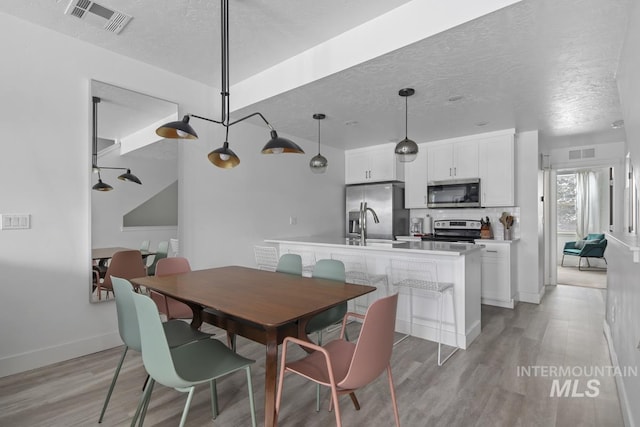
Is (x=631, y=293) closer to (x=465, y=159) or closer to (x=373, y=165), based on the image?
(x=465, y=159)

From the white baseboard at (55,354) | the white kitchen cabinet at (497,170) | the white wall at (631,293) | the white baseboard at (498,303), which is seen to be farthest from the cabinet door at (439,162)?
the white baseboard at (55,354)

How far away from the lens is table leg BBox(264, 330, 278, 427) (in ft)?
5.04

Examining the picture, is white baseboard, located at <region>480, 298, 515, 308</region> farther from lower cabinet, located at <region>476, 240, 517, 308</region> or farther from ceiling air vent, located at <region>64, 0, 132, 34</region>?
ceiling air vent, located at <region>64, 0, 132, 34</region>

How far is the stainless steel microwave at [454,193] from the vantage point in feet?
16.0

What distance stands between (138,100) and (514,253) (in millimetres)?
5044

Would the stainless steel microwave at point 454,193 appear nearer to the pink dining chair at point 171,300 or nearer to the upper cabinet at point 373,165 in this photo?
the upper cabinet at point 373,165

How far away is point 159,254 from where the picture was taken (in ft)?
11.1

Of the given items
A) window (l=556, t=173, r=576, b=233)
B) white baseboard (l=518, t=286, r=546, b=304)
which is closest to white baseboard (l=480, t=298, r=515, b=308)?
white baseboard (l=518, t=286, r=546, b=304)

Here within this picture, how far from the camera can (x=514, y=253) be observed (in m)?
4.64

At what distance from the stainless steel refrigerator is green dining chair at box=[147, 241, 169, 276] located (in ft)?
9.89

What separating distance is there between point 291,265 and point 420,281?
123cm

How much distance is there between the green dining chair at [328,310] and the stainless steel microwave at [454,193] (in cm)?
323

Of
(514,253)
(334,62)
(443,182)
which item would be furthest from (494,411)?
(443,182)

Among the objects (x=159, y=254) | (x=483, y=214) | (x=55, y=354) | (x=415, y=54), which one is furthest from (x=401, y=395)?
(x=483, y=214)
